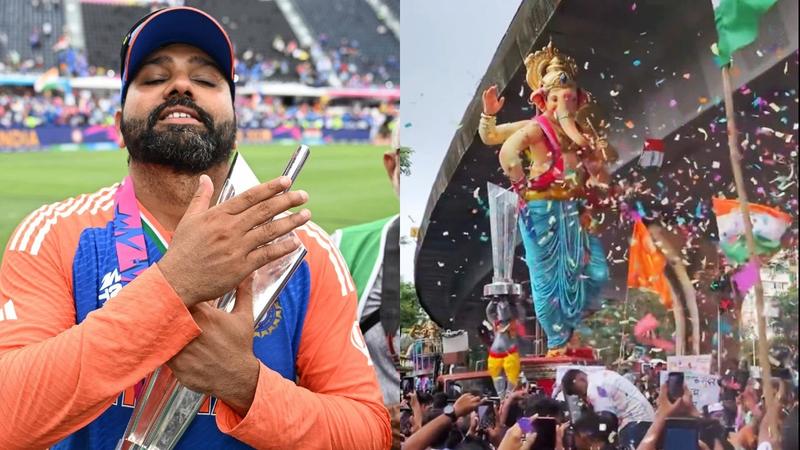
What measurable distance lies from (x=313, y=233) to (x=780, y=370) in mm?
754

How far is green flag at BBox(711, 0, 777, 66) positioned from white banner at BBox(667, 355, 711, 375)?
1.60 ft

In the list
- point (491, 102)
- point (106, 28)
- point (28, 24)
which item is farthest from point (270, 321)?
point (106, 28)

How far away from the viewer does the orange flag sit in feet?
5.21

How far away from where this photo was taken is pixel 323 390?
1.34 meters

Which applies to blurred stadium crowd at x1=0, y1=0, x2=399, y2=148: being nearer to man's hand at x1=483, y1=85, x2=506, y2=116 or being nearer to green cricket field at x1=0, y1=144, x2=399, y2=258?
green cricket field at x1=0, y1=144, x2=399, y2=258

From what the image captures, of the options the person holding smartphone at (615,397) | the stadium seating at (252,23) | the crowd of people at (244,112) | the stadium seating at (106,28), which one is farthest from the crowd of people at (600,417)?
the stadium seating at (106,28)

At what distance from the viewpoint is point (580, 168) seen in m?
1.74

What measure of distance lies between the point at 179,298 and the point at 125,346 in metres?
0.09

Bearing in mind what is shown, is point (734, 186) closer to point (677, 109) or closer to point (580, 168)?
point (677, 109)

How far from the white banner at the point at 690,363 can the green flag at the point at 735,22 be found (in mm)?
488

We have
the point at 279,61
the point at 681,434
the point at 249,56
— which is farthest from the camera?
the point at 279,61

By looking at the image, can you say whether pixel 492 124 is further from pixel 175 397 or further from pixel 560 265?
pixel 175 397

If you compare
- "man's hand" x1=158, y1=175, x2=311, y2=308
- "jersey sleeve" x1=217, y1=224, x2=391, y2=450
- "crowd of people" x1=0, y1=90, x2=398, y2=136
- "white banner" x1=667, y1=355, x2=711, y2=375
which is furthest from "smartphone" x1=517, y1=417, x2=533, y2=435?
"crowd of people" x1=0, y1=90, x2=398, y2=136

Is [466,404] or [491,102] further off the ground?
[491,102]
